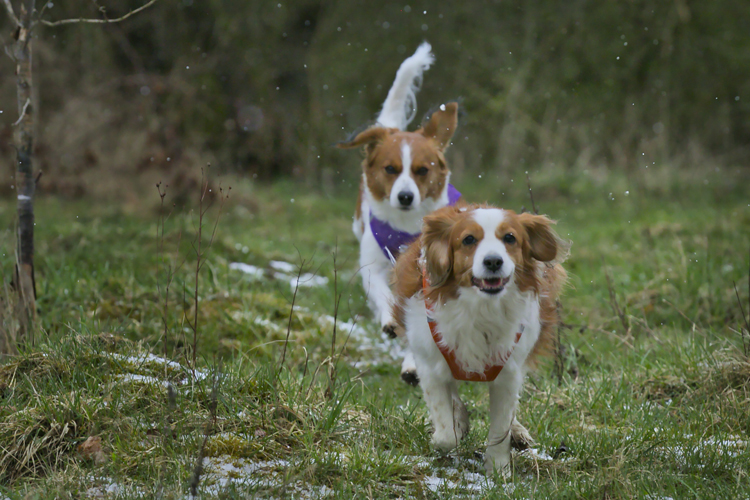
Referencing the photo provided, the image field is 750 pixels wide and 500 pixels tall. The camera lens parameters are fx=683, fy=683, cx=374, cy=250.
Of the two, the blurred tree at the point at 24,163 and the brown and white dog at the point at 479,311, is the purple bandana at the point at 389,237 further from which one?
the blurred tree at the point at 24,163

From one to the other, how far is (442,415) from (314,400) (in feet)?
1.79

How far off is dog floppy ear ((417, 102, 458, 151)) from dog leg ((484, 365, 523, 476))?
1.87 m

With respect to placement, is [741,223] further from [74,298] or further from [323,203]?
[74,298]

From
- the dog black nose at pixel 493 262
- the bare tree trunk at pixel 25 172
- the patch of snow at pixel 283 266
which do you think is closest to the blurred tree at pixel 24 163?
the bare tree trunk at pixel 25 172

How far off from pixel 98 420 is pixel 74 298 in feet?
6.88

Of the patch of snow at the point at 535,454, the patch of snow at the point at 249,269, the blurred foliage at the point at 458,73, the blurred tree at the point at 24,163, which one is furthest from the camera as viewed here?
the blurred foliage at the point at 458,73

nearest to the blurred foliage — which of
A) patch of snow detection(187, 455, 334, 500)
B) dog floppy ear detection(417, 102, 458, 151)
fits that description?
dog floppy ear detection(417, 102, 458, 151)

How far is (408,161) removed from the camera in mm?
4027

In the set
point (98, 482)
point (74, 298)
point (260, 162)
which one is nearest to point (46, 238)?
point (74, 298)

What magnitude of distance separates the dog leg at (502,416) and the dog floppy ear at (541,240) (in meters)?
0.46

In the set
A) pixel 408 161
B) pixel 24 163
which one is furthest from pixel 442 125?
pixel 24 163

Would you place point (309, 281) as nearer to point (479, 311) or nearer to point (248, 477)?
point (479, 311)

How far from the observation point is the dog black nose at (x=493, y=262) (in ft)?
7.92

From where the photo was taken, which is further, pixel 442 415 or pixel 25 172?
pixel 25 172
